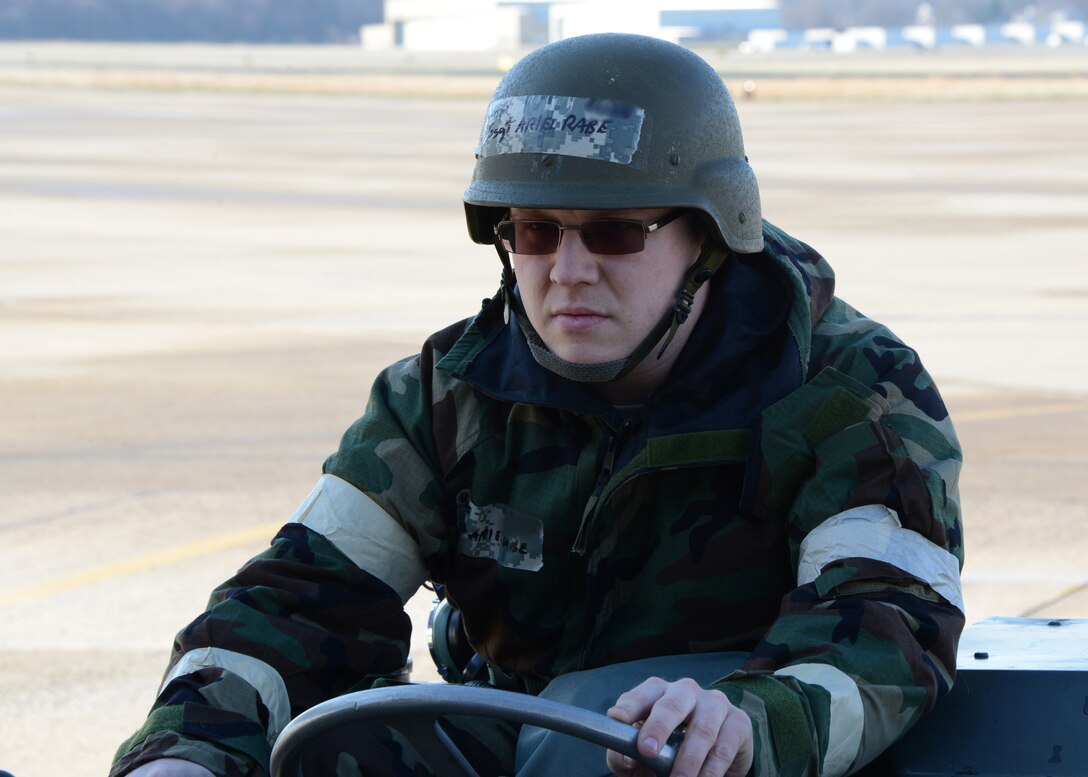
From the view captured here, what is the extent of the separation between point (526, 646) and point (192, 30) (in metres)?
109

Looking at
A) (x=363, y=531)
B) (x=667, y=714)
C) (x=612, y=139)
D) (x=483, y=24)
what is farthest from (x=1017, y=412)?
(x=483, y=24)

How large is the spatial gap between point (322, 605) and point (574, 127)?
0.74 meters

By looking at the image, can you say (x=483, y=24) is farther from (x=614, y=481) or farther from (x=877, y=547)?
(x=877, y=547)

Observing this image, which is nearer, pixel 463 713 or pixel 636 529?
pixel 463 713

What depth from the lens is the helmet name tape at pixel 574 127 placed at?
2.45 metres

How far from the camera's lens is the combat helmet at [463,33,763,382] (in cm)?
244

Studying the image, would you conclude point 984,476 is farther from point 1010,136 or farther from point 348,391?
point 1010,136

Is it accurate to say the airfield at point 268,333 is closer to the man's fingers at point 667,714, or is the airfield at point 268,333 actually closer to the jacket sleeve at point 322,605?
the jacket sleeve at point 322,605

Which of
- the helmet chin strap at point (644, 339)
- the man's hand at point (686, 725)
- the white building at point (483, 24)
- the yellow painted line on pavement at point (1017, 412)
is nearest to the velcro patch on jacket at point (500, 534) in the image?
the helmet chin strap at point (644, 339)

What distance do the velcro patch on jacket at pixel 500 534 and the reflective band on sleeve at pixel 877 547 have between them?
1.29ft

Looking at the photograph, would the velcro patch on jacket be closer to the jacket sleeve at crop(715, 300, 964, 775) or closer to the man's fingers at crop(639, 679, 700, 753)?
the jacket sleeve at crop(715, 300, 964, 775)

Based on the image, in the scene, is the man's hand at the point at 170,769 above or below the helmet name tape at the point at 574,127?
below

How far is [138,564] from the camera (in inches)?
224

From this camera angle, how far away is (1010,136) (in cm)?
2930
